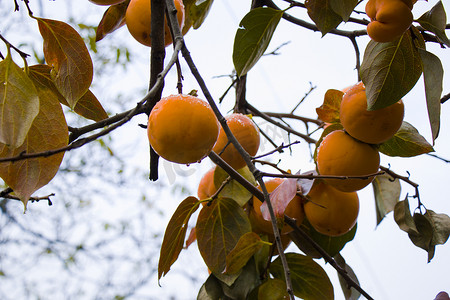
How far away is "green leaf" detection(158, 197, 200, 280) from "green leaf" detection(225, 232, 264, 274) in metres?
Result: 0.09

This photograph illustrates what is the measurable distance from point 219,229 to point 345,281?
24 cm

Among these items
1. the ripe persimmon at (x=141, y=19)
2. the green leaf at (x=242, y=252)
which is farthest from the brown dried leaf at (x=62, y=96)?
the green leaf at (x=242, y=252)

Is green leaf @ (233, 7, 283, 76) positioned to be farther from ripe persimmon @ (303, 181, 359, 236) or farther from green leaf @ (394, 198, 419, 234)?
green leaf @ (394, 198, 419, 234)

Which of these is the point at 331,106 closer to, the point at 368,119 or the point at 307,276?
the point at 368,119

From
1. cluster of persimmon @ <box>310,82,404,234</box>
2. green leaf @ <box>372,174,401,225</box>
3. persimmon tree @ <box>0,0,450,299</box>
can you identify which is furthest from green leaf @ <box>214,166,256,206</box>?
green leaf @ <box>372,174,401,225</box>

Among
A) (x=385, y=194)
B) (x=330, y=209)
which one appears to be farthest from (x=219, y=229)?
(x=385, y=194)

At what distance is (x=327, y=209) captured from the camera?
2.16 ft

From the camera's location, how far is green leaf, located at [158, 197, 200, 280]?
65cm

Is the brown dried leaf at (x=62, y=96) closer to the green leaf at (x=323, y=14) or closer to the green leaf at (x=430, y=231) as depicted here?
the green leaf at (x=323, y=14)

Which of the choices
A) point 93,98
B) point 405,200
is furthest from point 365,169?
point 93,98

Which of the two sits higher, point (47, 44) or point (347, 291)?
point (47, 44)

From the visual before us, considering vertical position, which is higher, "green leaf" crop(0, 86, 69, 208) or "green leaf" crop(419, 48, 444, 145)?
"green leaf" crop(419, 48, 444, 145)

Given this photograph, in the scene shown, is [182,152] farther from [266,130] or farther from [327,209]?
[266,130]

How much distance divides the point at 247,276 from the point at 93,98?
34 cm
